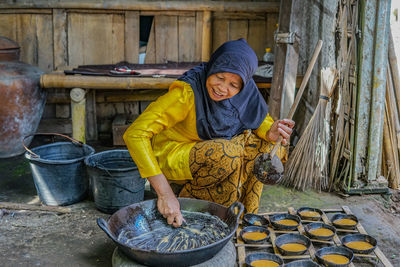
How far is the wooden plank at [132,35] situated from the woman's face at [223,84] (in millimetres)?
2550

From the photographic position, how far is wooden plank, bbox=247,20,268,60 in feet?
16.5

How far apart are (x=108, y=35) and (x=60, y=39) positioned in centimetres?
48

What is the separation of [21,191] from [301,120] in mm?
2383

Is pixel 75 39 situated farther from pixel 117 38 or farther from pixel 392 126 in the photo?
pixel 392 126

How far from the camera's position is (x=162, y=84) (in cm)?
415

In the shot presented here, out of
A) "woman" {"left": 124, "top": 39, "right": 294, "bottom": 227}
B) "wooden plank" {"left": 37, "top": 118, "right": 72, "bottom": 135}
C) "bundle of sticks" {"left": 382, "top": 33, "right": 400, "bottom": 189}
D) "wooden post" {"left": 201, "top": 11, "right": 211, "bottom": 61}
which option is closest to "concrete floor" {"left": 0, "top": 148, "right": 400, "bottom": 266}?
"bundle of sticks" {"left": 382, "top": 33, "right": 400, "bottom": 189}

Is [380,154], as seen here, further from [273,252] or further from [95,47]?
[95,47]

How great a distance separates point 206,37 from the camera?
16.2 ft

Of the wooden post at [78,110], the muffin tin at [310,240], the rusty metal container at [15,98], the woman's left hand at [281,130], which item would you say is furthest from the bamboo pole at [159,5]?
the muffin tin at [310,240]

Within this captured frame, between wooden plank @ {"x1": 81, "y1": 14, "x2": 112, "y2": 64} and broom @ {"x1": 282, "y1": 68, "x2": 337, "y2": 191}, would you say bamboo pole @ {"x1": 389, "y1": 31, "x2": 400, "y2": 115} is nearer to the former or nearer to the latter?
broom @ {"x1": 282, "y1": 68, "x2": 337, "y2": 191}

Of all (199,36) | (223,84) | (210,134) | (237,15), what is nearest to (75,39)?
(199,36)

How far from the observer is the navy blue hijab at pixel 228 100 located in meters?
2.43

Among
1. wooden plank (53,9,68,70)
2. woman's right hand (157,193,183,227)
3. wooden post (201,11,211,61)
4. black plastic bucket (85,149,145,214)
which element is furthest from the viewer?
wooden post (201,11,211,61)

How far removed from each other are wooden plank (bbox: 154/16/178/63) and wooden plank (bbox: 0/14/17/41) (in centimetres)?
140
